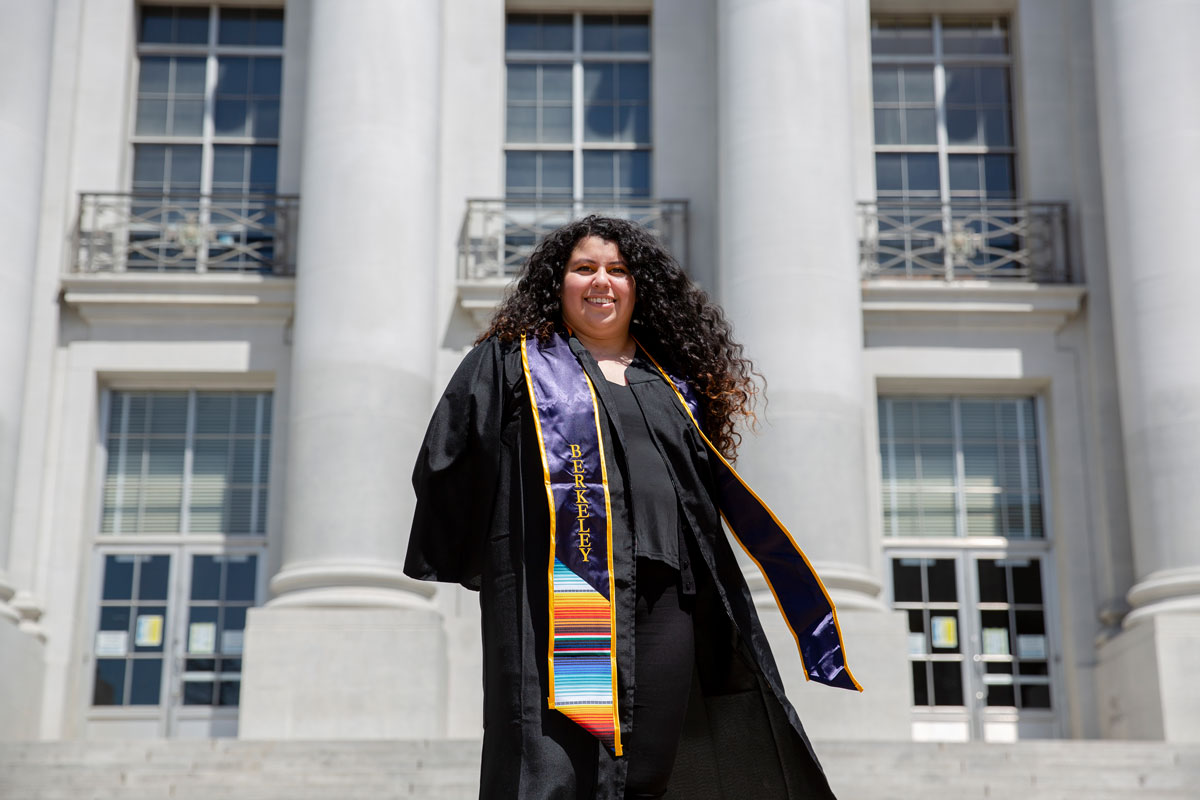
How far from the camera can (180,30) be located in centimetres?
1786

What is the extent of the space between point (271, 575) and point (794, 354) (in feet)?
18.9

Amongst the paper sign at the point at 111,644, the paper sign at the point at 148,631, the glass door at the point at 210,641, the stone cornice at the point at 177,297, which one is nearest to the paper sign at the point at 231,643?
the glass door at the point at 210,641

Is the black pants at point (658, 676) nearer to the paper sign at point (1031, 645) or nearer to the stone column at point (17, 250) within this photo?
the stone column at point (17, 250)

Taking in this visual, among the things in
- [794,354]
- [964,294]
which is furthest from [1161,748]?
[964,294]

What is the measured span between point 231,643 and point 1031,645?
27.1ft

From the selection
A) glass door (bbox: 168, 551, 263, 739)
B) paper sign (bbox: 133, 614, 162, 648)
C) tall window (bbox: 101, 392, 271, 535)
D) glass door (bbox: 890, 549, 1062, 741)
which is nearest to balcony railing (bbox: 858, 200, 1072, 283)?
glass door (bbox: 890, 549, 1062, 741)

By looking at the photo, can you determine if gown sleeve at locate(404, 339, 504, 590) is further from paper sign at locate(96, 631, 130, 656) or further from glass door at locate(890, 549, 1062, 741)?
paper sign at locate(96, 631, 130, 656)

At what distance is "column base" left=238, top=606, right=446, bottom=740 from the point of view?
13.7m

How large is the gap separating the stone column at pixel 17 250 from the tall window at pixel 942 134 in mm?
8889

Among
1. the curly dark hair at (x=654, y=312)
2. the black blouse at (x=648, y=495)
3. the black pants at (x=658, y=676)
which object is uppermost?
the curly dark hair at (x=654, y=312)

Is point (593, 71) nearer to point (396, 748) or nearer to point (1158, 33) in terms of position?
point (1158, 33)

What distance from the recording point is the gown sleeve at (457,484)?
3.88 meters

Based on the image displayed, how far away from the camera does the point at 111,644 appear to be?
16141mm

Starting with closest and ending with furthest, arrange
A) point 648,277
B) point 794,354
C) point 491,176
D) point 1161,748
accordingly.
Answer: point 648,277 → point 1161,748 → point 794,354 → point 491,176
